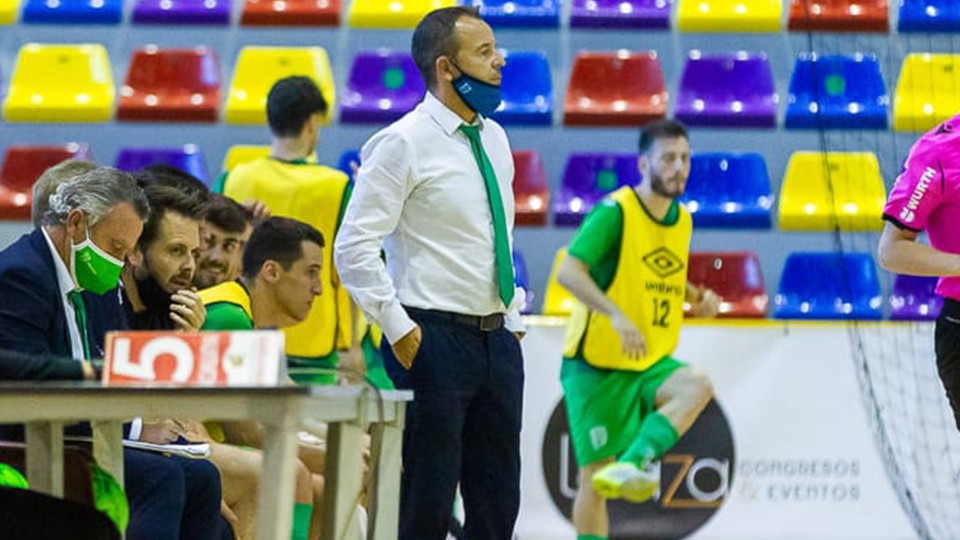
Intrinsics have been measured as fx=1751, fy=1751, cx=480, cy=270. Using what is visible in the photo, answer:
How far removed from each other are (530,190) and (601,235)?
1.73 m

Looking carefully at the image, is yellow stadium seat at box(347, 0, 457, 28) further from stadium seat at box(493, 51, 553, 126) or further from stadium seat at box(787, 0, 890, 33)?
stadium seat at box(787, 0, 890, 33)

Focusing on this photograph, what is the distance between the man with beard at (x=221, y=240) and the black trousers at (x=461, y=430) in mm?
1021

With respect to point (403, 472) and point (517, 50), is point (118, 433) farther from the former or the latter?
point (517, 50)

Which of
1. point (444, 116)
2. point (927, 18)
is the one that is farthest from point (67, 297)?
point (927, 18)

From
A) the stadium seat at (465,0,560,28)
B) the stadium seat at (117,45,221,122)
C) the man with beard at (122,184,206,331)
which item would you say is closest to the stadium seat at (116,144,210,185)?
the stadium seat at (117,45,221,122)

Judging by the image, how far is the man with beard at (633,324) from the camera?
6.87 m

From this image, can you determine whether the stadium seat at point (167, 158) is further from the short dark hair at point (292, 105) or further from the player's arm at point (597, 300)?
the player's arm at point (597, 300)

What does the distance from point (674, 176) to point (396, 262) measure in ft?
8.07

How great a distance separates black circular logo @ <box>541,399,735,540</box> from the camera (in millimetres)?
7484

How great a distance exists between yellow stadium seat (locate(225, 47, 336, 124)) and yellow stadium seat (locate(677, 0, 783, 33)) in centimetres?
195

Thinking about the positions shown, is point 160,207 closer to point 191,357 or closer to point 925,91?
point 191,357

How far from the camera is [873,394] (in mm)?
7414

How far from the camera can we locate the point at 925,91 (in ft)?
29.6

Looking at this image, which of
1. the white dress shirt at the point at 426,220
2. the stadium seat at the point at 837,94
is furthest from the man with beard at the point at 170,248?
the stadium seat at the point at 837,94
